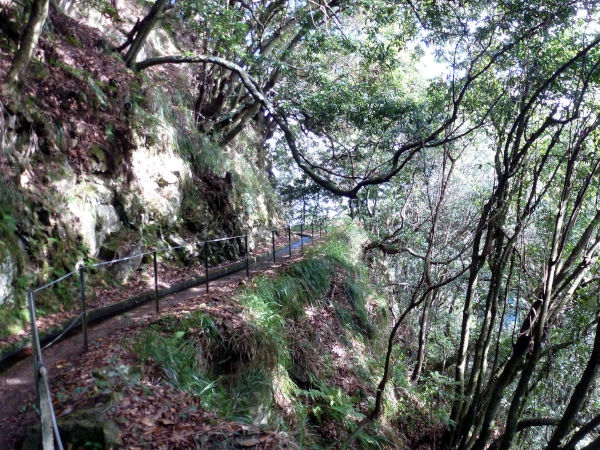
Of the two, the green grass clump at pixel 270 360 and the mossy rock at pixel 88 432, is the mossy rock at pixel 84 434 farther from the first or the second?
the green grass clump at pixel 270 360

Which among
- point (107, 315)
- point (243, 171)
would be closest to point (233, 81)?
point (243, 171)

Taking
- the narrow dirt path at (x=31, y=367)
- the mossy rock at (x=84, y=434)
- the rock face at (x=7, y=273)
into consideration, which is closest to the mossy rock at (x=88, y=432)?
the mossy rock at (x=84, y=434)

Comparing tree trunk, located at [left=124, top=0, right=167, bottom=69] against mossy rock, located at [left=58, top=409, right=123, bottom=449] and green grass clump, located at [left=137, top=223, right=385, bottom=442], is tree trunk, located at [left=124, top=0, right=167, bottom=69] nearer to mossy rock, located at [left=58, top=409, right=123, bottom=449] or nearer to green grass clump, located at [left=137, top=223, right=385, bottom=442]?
green grass clump, located at [left=137, top=223, right=385, bottom=442]

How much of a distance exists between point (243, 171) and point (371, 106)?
5.26 meters

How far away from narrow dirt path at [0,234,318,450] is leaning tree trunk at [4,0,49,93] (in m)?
3.98

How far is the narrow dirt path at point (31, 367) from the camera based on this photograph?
372cm

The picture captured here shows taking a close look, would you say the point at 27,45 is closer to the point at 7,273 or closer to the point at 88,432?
the point at 7,273

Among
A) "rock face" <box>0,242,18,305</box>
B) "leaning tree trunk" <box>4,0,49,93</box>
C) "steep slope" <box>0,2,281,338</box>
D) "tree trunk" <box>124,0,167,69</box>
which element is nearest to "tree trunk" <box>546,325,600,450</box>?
"steep slope" <box>0,2,281,338</box>

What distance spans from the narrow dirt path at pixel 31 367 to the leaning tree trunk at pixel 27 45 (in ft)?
13.0

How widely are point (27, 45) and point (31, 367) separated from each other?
4819 mm

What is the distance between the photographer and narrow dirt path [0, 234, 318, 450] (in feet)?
12.2

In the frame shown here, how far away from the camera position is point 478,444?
23.0 feet

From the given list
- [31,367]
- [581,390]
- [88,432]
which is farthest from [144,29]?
[581,390]

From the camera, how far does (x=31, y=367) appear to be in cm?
474
